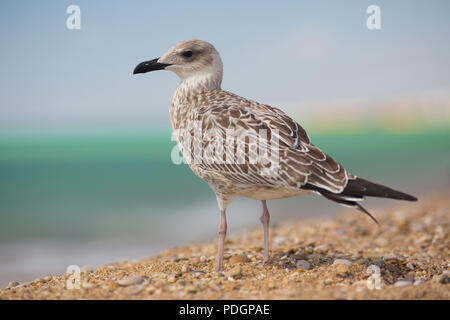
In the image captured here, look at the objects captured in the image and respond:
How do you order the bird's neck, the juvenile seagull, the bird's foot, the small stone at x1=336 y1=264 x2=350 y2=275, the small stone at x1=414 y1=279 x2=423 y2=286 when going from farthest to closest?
1. the bird's neck
2. the bird's foot
3. the small stone at x1=336 y1=264 x2=350 y2=275
4. the small stone at x1=414 y1=279 x2=423 y2=286
5. the juvenile seagull

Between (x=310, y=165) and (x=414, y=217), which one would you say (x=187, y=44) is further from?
(x=414, y=217)

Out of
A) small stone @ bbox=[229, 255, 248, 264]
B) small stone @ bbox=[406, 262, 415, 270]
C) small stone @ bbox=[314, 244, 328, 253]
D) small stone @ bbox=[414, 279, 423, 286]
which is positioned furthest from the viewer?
small stone @ bbox=[314, 244, 328, 253]

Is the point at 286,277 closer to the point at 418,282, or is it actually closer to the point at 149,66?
the point at 418,282

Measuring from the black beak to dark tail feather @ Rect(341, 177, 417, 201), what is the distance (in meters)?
2.75

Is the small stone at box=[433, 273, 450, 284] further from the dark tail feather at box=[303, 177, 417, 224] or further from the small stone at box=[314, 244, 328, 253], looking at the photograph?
the small stone at box=[314, 244, 328, 253]

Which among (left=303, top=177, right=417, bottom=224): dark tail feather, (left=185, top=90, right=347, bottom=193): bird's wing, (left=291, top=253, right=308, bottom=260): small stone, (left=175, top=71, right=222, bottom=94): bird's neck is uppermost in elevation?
(left=175, top=71, right=222, bottom=94): bird's neck

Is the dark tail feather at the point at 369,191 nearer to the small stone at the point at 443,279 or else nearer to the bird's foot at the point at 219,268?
the small stone at the point at 443,279

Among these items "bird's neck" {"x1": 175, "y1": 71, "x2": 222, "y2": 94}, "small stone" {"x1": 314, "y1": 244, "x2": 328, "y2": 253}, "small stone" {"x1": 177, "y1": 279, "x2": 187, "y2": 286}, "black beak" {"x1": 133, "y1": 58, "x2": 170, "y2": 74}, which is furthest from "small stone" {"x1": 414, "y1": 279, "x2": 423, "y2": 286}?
"black beak" {"x1": 133, "y1": 58, "x2": 170, "y2": 74}

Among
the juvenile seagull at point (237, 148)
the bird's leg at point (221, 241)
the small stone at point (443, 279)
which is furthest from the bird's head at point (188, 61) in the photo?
the small stone at point (443, 279)

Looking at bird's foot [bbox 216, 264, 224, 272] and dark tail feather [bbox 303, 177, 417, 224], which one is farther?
bird's foot [bbox 216, 264, 224, 272]

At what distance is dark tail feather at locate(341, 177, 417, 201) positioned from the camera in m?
3.81

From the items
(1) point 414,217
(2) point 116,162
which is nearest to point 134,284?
(1) point 414,217
